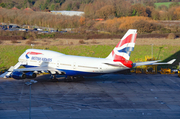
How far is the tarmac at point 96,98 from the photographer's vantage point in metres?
30.9

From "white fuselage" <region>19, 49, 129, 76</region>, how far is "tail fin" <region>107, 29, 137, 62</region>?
1.17 metres

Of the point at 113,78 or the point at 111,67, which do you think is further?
the point at 113,78

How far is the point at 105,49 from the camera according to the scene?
2822 inches

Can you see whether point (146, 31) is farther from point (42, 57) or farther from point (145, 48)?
point (42, 57)

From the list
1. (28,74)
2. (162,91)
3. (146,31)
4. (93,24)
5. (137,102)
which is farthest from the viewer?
(93,24)

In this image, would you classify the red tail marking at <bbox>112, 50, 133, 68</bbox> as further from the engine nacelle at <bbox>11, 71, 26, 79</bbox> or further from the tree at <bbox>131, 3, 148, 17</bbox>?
the tree at <bbox>131, 3, 148, 17</bbox>

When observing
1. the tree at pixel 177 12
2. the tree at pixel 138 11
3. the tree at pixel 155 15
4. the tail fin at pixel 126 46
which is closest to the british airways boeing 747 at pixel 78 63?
the tail fin at pixel 126 46

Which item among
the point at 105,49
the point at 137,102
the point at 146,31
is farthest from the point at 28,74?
the point at 146,31

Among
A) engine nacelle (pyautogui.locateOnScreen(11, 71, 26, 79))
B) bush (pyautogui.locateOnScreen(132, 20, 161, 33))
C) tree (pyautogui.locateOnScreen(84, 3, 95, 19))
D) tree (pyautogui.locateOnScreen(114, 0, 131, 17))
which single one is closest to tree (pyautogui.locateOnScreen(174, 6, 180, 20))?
tree (pyautogui.locateOnScreen(114, 0, 131, 17))

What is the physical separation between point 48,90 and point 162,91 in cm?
1786

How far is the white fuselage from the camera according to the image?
1692 inches

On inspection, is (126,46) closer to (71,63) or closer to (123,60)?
(123,60)

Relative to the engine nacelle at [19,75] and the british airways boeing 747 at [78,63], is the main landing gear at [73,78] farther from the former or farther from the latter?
the engine nacelle at [19,75]

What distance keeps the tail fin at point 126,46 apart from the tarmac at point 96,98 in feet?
17.1
